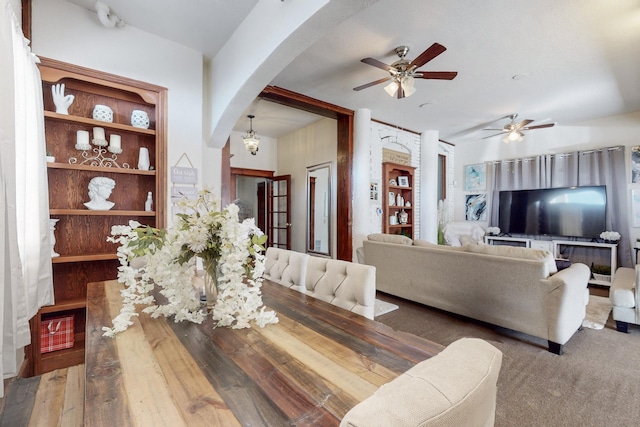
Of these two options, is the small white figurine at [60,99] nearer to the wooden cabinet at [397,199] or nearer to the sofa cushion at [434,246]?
the sofa cushion at [434,246]

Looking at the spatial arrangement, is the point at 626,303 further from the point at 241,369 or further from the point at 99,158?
the point at 99,158

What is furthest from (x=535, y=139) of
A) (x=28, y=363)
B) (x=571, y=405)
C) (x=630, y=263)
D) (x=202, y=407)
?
(x=28, y=363)

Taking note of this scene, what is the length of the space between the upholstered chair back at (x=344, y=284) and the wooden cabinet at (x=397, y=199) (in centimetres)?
369

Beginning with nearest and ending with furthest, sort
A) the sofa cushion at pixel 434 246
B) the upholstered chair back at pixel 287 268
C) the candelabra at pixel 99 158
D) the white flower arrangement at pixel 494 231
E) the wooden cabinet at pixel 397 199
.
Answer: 1. the upholstered chair back at pixel 287 268
2. the candelabra at pixel 99 158
3. the sofa cushion at pixel 434 246
4. the wooden cabinet at pixel 397 199
5. the white flower arrangement at pixel 494 231

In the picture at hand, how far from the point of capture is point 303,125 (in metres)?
5.59

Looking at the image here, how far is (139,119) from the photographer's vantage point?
2734mm

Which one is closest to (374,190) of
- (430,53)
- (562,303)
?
(430,53)

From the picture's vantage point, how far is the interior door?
19.8 feet

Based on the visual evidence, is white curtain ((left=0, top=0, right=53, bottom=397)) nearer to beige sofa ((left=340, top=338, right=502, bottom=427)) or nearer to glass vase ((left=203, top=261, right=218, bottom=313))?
glass vase ((left=203, top=261, right=218, bottom=313))

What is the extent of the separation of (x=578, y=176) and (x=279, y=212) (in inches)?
222

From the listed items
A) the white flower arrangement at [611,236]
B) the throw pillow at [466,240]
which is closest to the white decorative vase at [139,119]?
the throw pillow at [466,240]

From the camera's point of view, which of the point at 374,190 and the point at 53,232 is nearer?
Result: the point at 53,232

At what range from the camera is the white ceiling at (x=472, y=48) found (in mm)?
2344

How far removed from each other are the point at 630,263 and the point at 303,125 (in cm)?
596
